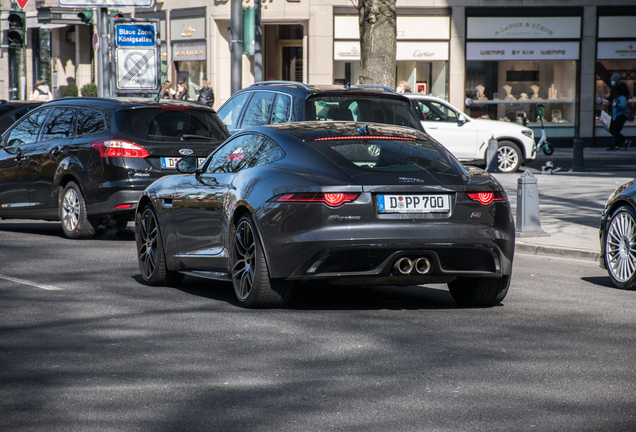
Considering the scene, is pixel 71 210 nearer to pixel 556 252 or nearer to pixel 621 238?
pixel 556 252

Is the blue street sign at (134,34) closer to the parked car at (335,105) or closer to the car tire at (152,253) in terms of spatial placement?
the parked car at (335,105)

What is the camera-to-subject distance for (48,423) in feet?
14.3

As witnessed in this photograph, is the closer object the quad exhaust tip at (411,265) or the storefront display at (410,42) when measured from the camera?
the quad exhaust tip at (411,265)

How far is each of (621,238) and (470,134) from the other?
42.9 feet

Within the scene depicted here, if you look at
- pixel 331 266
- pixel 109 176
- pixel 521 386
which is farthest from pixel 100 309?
pixel 109 176

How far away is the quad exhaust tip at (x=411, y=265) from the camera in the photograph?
6707 millimetres

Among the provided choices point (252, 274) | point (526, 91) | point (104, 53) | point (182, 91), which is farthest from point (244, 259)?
point (526, 91)

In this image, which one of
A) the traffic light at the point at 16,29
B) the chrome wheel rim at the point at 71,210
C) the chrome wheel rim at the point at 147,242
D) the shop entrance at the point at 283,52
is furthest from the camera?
the shop entrance at the point at 283,52

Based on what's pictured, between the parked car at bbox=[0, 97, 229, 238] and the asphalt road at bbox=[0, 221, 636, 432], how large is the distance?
2.80 metres

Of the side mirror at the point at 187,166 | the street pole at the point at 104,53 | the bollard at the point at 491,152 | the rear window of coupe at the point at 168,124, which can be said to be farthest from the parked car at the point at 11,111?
the side mirror at the point at 187,166

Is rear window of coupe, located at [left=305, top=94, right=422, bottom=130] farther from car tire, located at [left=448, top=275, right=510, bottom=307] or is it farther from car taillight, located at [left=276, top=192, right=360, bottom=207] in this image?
car taillight, located at [left=276, top=192, right=360, bottom=207]

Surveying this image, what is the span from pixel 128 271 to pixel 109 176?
232cm

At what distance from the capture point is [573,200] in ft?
52.6

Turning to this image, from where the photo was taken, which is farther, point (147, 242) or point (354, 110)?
point (354, 110)
